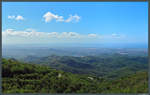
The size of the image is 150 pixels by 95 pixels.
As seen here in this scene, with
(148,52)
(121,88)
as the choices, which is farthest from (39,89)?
(148,52)

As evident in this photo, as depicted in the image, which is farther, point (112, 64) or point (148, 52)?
point (112, 64)

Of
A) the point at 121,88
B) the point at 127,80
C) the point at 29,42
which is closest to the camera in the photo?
the point at 121,88

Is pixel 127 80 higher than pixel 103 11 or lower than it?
lower

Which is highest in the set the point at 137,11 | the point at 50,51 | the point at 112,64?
the point at 137,11

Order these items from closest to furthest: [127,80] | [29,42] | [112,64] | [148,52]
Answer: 1. [148,52]
2. [127,80]
3. [29,42]
4. [112,64]

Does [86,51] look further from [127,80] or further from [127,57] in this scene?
[127,80]
